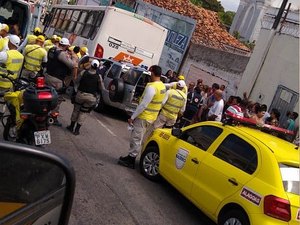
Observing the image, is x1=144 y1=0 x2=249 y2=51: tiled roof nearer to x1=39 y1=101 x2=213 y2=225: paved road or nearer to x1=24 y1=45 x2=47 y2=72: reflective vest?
x1=24 y1=45 x2=47 y2=72: reflective vest

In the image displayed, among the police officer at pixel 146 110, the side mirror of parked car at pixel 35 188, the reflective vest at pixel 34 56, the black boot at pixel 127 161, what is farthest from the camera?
the reflective vest at pixel 34 56

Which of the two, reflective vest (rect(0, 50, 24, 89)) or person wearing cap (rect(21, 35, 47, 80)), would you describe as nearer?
reflective vest (rect(0, 50, 24, 89))

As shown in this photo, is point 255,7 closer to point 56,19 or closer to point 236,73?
point 56,19

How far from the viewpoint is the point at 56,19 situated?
91.2 ft

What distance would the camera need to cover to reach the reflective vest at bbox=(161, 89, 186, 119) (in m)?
9.58

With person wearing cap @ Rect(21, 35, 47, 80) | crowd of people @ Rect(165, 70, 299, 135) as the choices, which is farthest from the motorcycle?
crowd of people @ Rect(165, 70, 299, 135)

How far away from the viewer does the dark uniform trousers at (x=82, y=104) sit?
33.6 feet

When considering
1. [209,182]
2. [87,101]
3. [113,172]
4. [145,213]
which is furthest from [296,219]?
[87,101]

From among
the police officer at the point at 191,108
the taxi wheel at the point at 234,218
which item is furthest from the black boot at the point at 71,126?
the taxi wheel at the point at 234,218

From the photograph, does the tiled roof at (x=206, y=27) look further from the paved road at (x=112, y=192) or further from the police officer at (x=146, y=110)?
the police officer at (x=146, y=110)

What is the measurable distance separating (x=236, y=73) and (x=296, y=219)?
14.8 metres

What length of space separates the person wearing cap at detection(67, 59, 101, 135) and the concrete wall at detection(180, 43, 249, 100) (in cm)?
1006

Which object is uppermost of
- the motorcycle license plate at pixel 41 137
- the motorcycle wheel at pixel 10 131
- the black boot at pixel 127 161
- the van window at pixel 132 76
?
the van window at pixel 132 76

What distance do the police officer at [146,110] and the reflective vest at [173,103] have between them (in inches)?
29.8
